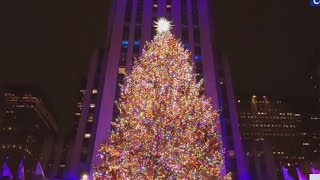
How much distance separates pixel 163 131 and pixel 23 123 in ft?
269

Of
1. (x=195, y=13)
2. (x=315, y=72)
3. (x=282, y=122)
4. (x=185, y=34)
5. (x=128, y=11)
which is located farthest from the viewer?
(x=282, y=122)

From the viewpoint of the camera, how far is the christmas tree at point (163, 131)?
555 inches

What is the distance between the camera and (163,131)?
14.6m

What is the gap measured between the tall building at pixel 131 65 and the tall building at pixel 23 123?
33761 mm

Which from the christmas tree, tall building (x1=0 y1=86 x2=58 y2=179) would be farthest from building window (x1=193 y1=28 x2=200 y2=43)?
tall building (x1=0 y1=86 x2=58 y2=179)

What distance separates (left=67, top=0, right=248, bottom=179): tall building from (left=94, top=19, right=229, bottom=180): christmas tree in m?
20.6

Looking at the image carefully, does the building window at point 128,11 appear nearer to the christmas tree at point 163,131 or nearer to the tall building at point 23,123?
the christmas tree at point 163,131

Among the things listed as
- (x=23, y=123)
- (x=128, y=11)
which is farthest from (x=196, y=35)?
(x=23, y=123)

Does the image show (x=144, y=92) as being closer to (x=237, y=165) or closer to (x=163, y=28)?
(x=163, y=28)

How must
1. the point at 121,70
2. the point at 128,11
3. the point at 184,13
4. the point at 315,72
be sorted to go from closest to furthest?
the point at 121,70
the point at 128,11
the point at 184,13
the point at 315,72

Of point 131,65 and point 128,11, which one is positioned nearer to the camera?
point 131,65

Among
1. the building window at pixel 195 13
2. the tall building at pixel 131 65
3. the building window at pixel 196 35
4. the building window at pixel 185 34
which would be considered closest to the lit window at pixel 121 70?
the tall building at pixel 131 65

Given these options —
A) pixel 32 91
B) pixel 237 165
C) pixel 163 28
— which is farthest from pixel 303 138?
pixel 163 28

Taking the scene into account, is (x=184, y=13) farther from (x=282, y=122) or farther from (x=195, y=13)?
(x=282, y=122)
